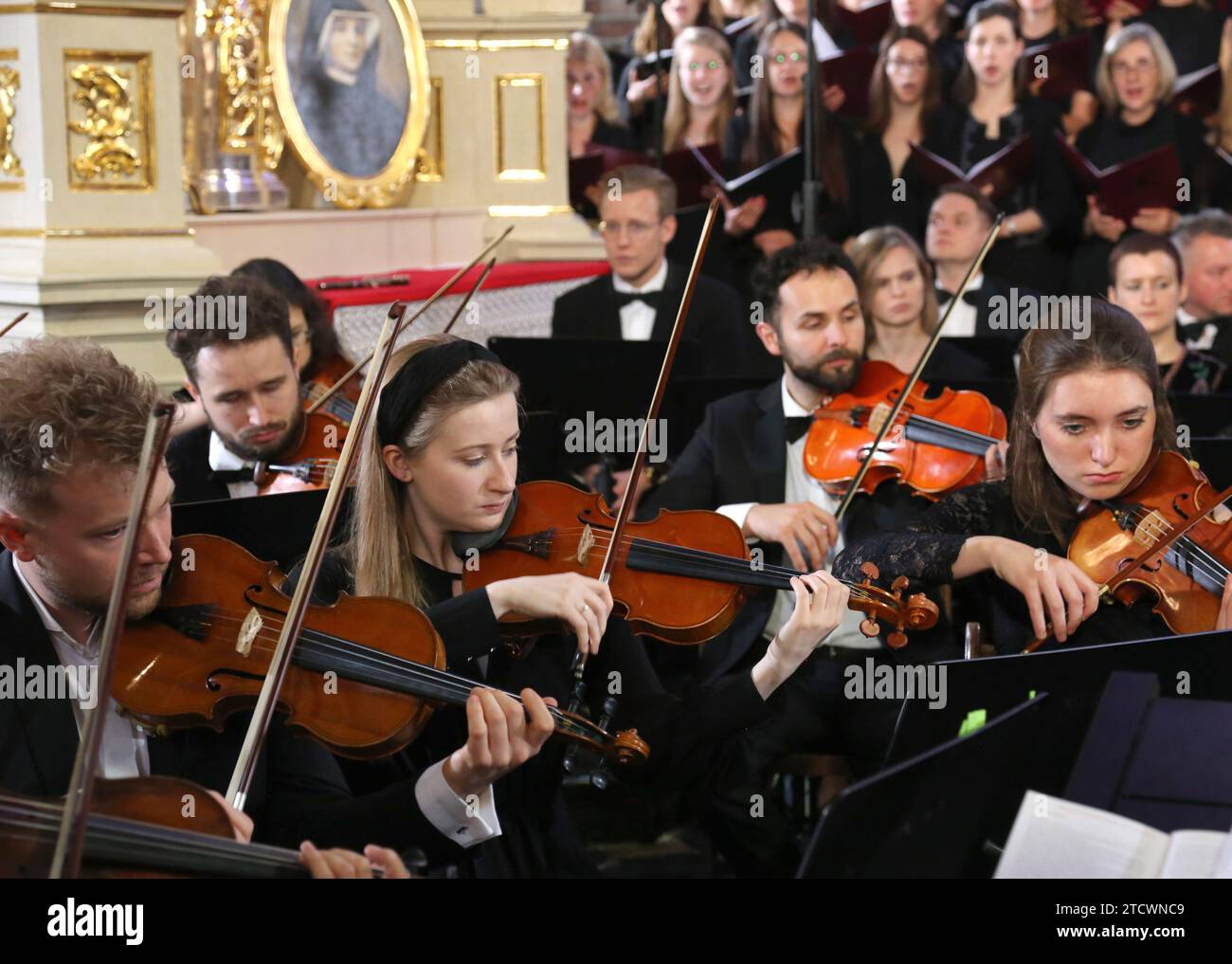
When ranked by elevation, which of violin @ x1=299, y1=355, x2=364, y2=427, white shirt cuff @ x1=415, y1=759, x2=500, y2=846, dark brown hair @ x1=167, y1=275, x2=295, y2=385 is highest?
dark brown hair @ x1=167, y1=275, x2=295, y2=385

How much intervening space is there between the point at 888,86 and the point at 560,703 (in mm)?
3356

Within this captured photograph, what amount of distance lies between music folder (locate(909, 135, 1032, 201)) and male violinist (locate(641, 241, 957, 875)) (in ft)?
5.23

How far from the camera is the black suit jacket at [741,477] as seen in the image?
8.75 feet

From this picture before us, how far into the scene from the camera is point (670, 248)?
4.89m

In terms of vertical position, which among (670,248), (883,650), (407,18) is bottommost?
(883,650)

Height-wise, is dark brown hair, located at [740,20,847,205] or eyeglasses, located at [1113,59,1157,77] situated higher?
eyeglasses, located at [1113,59,1157,77]

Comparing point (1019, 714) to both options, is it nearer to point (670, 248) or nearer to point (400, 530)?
point (400, 530)

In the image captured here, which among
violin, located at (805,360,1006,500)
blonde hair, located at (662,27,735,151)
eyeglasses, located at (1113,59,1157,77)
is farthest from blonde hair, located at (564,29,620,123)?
violin, located at (805,360,1006,500)

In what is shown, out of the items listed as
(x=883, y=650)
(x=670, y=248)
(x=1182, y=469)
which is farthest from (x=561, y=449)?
(x=670, y=248)

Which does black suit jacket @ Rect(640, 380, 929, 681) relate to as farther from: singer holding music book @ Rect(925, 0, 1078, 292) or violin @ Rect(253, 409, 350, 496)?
singer holding music book @ Rect(925, 0, 1078, 292)

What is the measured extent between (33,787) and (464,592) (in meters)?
0.53

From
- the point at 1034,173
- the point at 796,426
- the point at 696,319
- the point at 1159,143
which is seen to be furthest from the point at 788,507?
the point at 1159,143

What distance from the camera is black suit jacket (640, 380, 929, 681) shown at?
267cm
